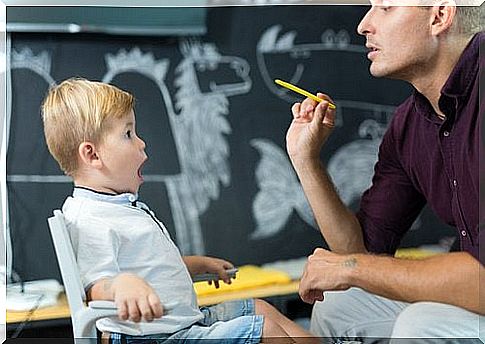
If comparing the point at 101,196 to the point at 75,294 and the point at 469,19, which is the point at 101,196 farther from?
the point at 469,19

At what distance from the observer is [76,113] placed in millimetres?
1556

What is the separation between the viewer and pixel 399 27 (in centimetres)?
156

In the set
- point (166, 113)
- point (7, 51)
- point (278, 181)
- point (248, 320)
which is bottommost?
point (248, 320)

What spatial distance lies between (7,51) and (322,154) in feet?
1.80

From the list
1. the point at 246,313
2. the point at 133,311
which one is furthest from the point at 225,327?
the point at 133,311

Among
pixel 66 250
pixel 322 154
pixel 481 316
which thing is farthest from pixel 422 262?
pixel 66 250

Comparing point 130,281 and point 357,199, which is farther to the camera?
point 357,199

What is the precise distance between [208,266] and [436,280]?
1.21 ft

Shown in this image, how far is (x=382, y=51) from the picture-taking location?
1595mm

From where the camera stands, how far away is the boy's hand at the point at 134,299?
4.99ft

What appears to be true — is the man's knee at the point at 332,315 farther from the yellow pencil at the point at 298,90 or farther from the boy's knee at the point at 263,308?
the yellow pencil at the point at 298,90

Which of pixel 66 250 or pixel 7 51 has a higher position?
pixel 7 51

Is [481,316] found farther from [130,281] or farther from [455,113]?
[130,281]

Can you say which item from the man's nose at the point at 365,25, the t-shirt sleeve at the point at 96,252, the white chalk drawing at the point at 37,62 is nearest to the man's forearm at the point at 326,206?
the man's nose at the point at 365,25
